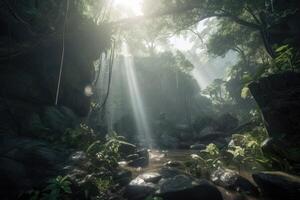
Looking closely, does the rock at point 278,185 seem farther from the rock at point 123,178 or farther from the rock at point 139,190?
the rock at point 123,178

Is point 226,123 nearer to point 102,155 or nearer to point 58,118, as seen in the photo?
point 58,118

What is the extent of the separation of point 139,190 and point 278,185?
13.6 ft

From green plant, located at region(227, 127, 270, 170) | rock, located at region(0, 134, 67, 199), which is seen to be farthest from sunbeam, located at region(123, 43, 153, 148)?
rock, located at region(0, 134, 67, 199)

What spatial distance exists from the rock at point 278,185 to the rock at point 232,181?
1.08 feet

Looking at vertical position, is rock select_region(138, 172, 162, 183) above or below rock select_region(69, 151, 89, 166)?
below

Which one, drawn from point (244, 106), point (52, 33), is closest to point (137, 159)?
point (52, 33)

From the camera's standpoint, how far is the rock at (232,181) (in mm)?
8328

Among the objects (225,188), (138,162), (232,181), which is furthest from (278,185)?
(138,162)

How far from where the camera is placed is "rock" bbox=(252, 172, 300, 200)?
6988 mm

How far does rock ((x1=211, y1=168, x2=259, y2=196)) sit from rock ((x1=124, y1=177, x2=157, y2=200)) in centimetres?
247

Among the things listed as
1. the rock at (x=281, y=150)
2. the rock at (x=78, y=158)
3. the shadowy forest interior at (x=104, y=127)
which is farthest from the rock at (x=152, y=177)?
the rock at (x=281, y=150)

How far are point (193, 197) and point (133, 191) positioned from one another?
2.03 m

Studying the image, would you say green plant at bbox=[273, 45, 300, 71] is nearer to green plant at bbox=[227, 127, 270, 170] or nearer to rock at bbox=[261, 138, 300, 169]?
rock at bbox=[261, 138, 300, 169]

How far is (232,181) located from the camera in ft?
29.6
